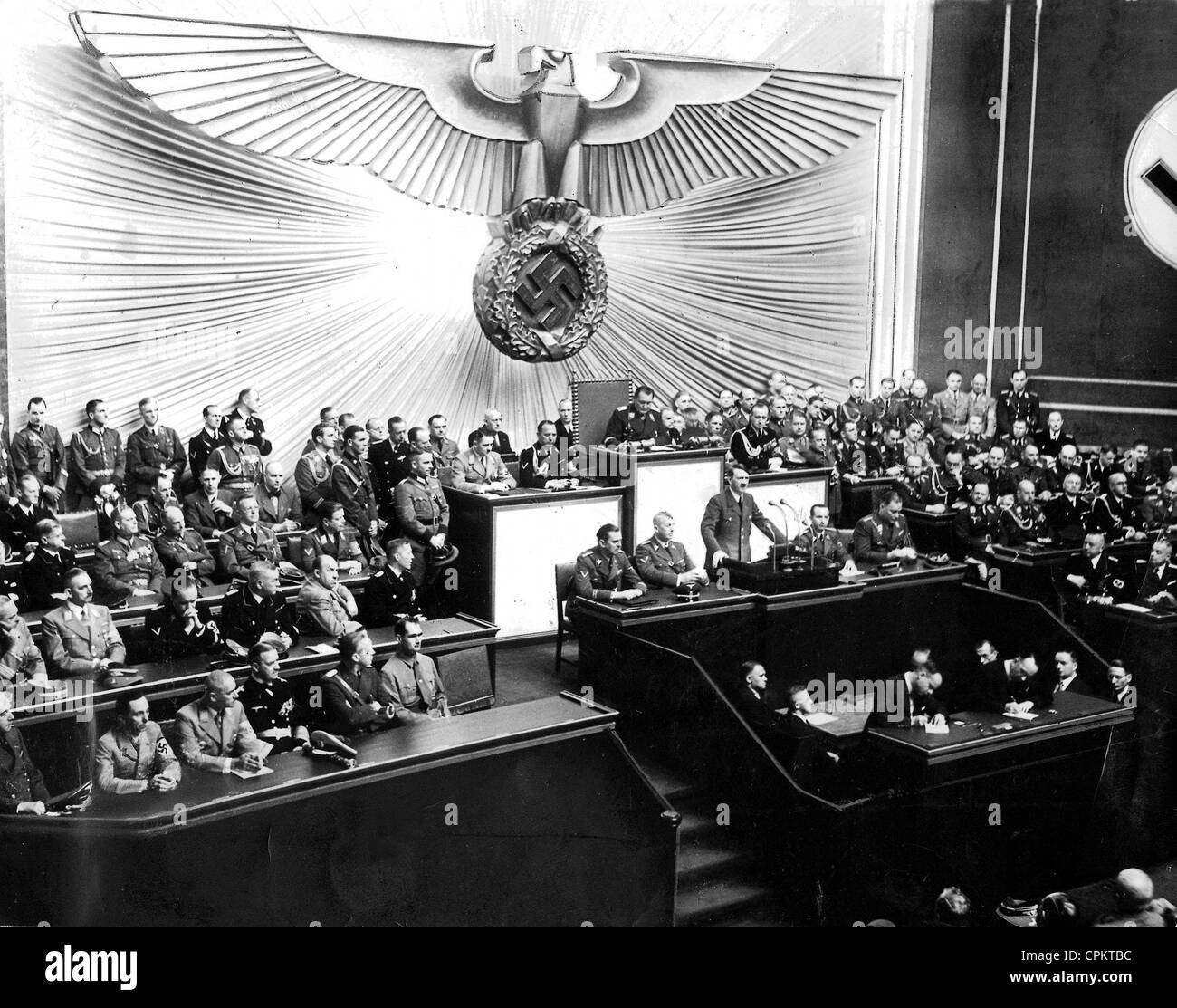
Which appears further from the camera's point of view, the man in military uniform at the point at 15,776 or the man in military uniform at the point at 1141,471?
the man in military uniform at the point at 1141,471

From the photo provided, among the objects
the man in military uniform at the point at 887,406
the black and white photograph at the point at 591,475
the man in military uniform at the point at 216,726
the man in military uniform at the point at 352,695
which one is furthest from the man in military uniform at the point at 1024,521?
the man in military uniform at the point at 216,726

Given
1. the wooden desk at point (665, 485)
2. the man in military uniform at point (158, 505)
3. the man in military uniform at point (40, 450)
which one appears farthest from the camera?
the wooden desk at point (665, 485)

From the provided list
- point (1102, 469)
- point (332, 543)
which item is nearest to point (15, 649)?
point (332, 543)

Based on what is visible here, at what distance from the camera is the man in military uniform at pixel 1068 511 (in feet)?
31.4

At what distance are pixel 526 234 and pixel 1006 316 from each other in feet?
14.9

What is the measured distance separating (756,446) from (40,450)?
485 cm

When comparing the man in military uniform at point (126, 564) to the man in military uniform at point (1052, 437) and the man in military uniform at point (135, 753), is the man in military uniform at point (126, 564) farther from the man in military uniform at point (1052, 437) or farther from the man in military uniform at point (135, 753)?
the man in military uniform at point (1052, 437)

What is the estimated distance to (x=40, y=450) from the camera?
26.4 ft

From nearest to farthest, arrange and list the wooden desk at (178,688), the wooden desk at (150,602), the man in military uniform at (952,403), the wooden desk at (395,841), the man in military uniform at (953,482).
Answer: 1. the wooden desk at (395,841)
2. the wooden desk at (178,688)
3. the wooden desk at (150,602)
4. the man in military uniform at (953,482)
5. the man in military uniform at (952,403)

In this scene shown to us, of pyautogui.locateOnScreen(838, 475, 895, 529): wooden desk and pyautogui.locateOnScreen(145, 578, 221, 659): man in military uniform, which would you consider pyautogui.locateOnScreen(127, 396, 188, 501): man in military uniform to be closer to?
pyautogui.locateOnScreen(145, 578, 221, 659): man in military uniform

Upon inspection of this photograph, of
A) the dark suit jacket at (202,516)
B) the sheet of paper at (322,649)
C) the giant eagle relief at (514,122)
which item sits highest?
the giant eagle relief at (514,122)

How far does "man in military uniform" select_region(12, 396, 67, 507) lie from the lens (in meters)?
7.97

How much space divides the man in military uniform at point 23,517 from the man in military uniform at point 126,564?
42 centimetres
